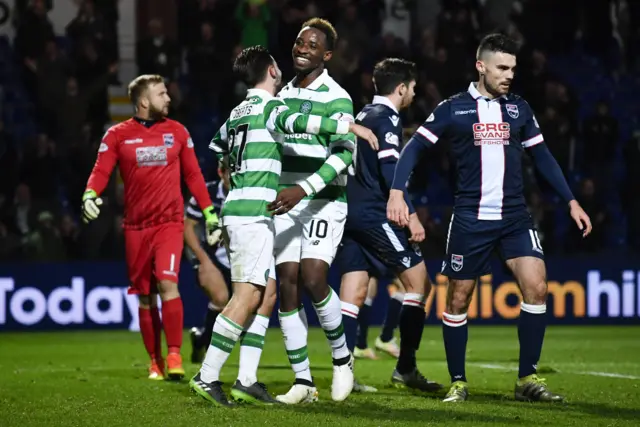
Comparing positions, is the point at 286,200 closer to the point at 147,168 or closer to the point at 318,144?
the point at 318,144

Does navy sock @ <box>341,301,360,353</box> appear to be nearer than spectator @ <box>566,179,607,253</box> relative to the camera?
Yes

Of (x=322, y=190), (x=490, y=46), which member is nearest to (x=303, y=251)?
(x=322, y=190)

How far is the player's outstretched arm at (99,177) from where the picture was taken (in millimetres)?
8312

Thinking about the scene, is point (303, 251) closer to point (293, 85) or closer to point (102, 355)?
point (293, 85)

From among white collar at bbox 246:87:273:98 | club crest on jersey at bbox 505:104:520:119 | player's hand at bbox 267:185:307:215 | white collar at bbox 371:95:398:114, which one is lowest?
player's hand at bbox 267:185:307:215

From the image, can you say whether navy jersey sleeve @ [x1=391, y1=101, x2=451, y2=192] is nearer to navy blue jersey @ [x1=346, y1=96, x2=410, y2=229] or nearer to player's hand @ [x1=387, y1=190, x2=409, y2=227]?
player's hand @ [x1=387, y1=190, x2=409, y2=227]

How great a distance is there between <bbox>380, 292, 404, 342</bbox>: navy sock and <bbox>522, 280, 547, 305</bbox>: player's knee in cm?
331

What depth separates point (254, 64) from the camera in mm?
6922

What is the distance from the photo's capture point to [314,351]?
11625 millimetres

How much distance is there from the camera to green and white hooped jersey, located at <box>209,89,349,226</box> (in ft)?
21.9

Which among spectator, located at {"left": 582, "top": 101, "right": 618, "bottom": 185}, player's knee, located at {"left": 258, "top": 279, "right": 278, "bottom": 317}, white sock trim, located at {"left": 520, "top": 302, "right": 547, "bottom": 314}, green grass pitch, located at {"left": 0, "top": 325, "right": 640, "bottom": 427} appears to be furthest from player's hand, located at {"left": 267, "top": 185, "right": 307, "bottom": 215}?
spectator, located at {"left": 582, "top": 101, "right": 618, "bottom": 185}

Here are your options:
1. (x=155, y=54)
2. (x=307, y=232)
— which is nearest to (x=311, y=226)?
(x=307, y=232)

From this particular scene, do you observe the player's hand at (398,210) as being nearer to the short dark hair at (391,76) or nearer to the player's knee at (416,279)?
the player's knee at (416,279)

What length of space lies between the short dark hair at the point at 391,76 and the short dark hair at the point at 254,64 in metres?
1.48
